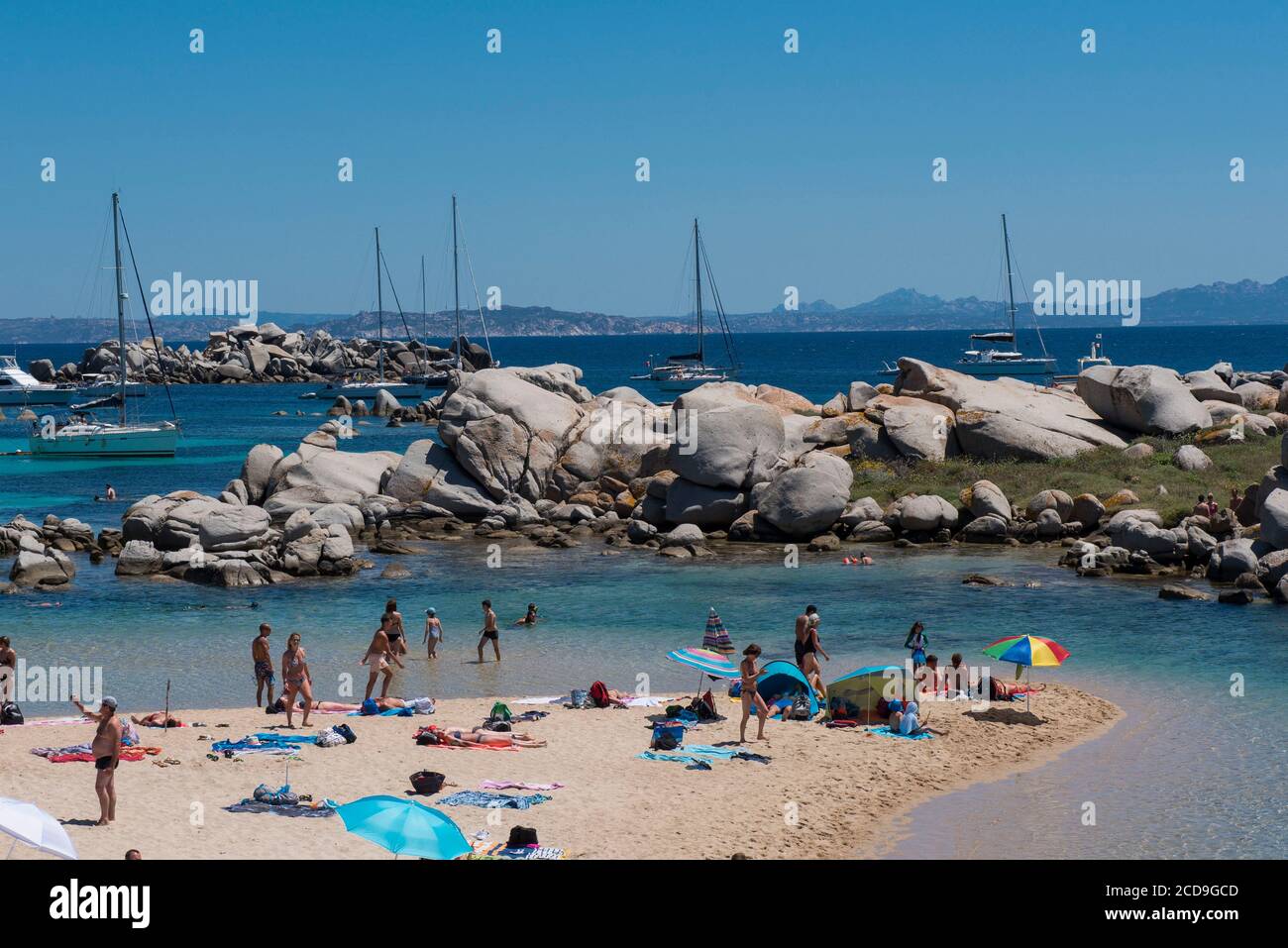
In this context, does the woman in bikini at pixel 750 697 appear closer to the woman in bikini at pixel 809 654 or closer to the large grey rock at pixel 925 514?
the woman in bikini at pixel 809 654

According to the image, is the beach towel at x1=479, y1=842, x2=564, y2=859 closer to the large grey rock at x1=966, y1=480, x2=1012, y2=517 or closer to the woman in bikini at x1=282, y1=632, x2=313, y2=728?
the woman in bikini at x1=282, y1=632, x2=313, y2=728

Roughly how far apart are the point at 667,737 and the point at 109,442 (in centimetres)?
5359

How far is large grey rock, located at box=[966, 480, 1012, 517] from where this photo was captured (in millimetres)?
40406

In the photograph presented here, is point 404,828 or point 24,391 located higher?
point 24,391

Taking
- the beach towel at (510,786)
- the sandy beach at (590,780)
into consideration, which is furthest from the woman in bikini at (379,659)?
the beach towel at (510,786)

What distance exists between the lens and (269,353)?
148750 mm

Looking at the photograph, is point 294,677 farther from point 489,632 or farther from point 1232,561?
point 1232,561

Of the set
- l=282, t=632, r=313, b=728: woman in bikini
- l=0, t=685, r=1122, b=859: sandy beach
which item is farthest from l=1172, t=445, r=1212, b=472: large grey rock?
l=282, t=632, r=313, b=728: woman in bikini

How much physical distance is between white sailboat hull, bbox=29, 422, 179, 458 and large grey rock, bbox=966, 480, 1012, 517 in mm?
42638

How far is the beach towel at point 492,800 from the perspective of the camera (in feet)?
57.6

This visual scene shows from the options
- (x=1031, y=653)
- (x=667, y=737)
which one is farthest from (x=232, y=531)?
(x=1031, y=653)

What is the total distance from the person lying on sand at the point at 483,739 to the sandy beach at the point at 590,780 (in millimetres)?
282

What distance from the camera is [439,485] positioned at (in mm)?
45312
